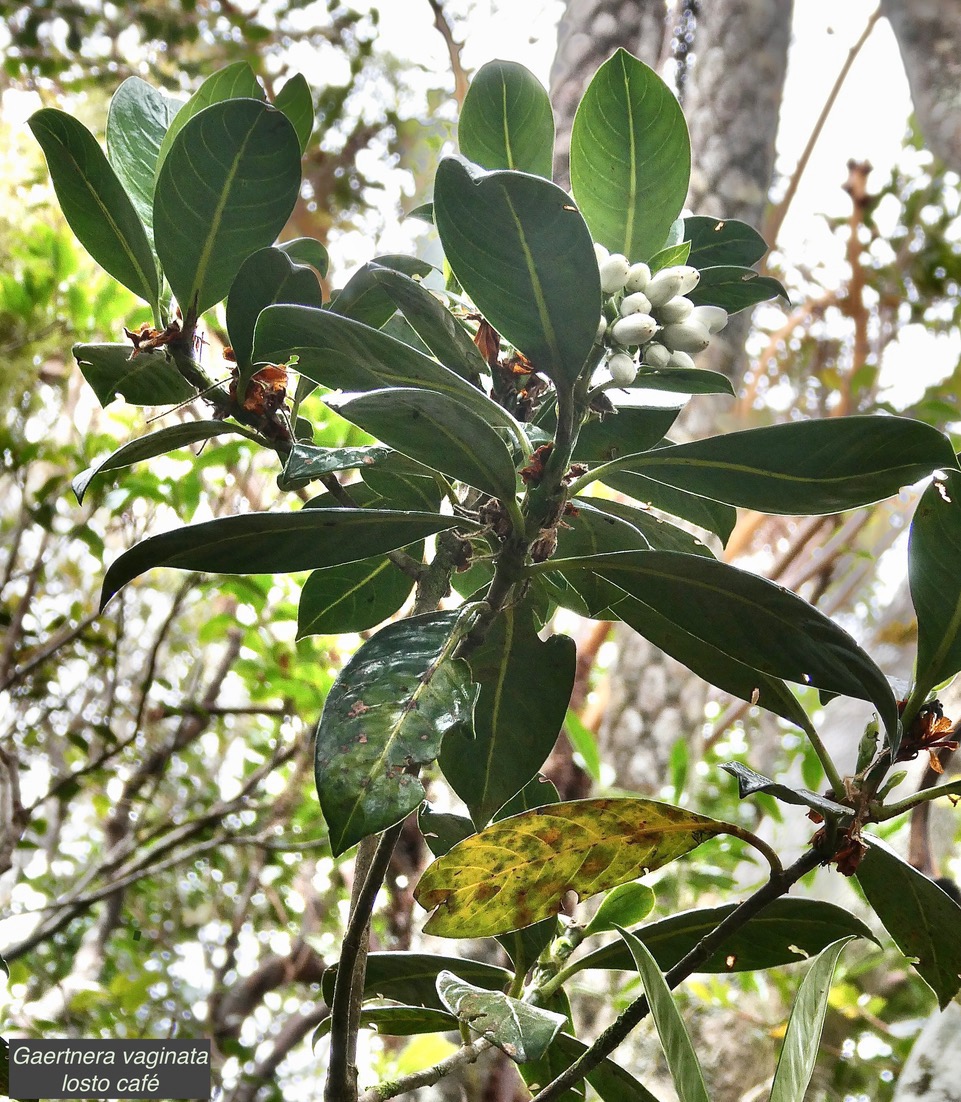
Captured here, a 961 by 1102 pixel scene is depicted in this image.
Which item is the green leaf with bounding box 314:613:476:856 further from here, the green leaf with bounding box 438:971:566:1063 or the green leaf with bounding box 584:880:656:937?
the green leaf with bounding box 584:880:656:937

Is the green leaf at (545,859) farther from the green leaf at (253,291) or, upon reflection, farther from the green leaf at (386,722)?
the green leaf at (253,291)

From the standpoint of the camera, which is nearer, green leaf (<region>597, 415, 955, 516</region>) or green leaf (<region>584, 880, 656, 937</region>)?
green leaf (<region>597, 415, 955, 516</region>)

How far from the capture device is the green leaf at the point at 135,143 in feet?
1.64

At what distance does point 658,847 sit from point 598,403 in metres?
0.21

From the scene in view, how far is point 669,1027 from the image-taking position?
373 millimetres

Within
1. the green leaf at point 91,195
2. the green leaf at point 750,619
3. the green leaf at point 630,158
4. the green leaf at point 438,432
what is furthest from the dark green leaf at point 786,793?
the green leaf at point 91,195

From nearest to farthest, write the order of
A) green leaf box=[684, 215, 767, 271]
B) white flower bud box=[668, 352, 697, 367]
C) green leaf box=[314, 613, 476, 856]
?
green leaf box=[314, 613, 476, 856] → white flower bud box=[668, 352, 697, 367] → green leaf box=[684, 215, 767, 271]

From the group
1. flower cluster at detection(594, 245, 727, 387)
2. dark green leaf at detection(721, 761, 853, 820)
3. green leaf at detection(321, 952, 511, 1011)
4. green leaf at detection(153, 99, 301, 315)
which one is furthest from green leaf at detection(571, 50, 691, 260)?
green leaf at detection(321, 952, 511, 1011)

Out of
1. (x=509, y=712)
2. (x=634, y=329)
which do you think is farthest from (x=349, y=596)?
(x=634, y=329)

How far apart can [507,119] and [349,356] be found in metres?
0.19

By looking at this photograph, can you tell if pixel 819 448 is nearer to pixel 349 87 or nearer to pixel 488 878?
pixel 488 878

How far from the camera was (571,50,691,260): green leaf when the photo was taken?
437 mm

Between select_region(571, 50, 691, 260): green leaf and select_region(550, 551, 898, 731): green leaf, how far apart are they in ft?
0.54

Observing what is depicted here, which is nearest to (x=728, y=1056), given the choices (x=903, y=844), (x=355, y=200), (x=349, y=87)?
(x=903, y=844)
